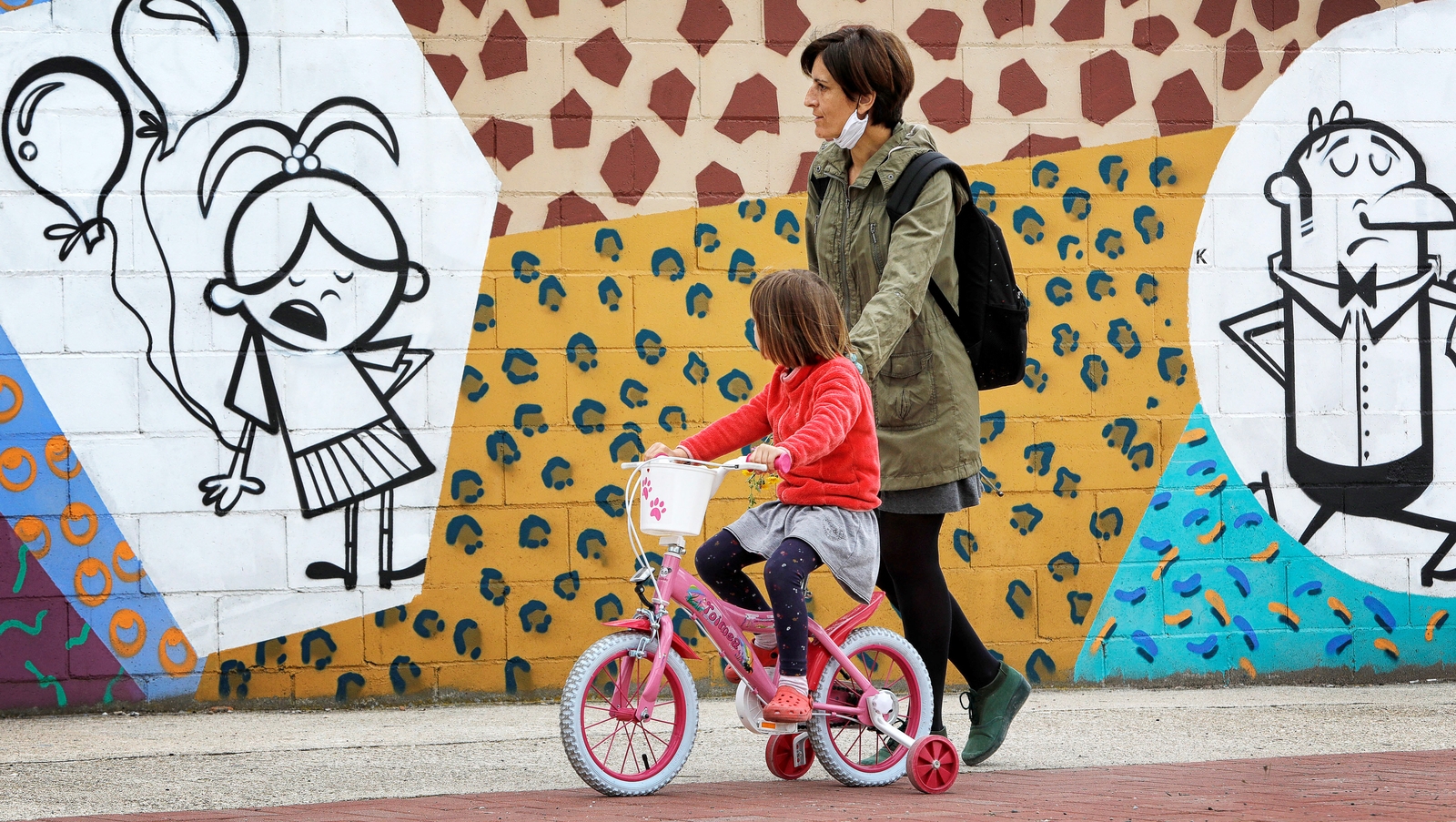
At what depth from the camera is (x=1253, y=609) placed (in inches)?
222

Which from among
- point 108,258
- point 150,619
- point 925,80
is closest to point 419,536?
point 150,619

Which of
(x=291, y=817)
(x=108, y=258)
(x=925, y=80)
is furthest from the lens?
(x=925, y=80)

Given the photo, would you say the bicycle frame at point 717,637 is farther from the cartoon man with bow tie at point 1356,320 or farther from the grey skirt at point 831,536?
the cartoon man with bow tie at point 1356,320

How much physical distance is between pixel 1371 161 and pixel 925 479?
2912mm

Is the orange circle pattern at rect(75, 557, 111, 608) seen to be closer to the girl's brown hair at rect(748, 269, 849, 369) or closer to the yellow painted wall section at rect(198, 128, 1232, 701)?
the yellow painted wall section at rect(198, 128, 1232, 701)

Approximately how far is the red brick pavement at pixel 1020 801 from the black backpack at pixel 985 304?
44.7 inches

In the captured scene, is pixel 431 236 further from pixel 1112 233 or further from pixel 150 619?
pixel 1112 233

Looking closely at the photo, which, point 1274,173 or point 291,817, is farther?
point 1274,173

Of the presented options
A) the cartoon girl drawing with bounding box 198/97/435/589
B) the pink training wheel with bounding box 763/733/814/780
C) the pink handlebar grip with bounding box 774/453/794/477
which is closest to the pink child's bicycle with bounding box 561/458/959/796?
the pink training wheel with bounding box 763/733/814/780

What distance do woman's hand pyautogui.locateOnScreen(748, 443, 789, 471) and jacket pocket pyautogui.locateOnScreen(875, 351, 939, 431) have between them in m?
0.60

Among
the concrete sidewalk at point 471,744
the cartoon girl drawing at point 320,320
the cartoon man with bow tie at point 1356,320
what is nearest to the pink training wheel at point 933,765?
the concrete sidewalk at point 471,744

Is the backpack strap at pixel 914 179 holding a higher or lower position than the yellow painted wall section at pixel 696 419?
higher

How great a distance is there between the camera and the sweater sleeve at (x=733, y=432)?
380cm

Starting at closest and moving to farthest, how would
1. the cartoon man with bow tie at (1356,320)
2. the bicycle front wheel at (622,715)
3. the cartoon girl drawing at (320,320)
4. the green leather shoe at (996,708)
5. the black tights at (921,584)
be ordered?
1. the bicycle front wheel at (622,715)
2. the black tights at (921,584)
3. the green leather shoe at (996,708)
4. the cartoon girl drawing at (320,320)
5. the cartoon man with bow tie at (1356,320)
